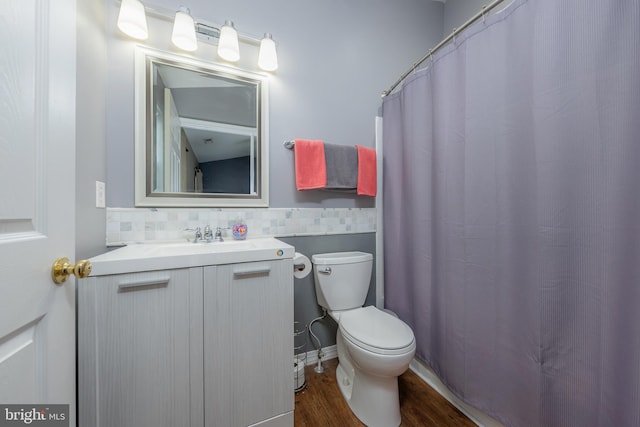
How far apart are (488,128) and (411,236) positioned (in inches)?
28.2

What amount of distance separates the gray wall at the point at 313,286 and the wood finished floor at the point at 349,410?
261mm

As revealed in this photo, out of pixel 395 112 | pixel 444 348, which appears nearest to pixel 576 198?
pixel 444 348

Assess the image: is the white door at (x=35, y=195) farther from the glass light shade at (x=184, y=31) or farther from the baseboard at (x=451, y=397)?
the baseboard at (x=451, y=397)

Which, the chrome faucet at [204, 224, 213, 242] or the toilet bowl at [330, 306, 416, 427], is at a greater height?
the chrome faucet at [204, 224, 213, 242]

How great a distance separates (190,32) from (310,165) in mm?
910

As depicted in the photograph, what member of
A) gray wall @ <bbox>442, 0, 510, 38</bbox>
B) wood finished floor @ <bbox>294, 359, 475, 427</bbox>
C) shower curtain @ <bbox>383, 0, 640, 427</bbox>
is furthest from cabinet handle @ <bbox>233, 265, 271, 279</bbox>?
gray wall @ <bbox>442, 0, 510, 38</bbox>

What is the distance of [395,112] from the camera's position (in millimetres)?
1626

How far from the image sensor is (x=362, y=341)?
1118 millimetres

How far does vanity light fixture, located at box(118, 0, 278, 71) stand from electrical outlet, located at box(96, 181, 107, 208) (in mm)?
747

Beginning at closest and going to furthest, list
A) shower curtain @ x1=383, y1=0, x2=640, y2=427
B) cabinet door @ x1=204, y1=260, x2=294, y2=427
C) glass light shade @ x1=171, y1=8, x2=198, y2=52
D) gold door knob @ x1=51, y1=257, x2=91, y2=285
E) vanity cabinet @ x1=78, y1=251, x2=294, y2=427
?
1. gold door knob @ x1=51, y1=257, x2=91, y2=285
2. shower curtain @ x1=383, y1=0, x2=640, y2=427
3. vanity cabinet @ x1=78, y1=251, x2=294, y2=427
4. cabinet door @ x1=204, y1=260, x2=294, y2=427
5. glass light shade @ x1=171, y1=8, x2=198, y2=52

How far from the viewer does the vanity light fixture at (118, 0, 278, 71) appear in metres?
1.12
